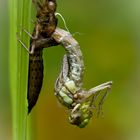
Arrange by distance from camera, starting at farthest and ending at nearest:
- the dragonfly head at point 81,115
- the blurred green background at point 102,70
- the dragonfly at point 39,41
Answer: the blurred green background at point 102,70 < the dragonfly head at point 81,115 < the dragonfly at point 39,41

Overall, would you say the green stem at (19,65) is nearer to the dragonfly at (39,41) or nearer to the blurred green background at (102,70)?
the dragonfly at (39,41)

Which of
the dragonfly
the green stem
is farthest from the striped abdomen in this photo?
the green stem

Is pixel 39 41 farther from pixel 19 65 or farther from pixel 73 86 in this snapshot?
pixel 19 65

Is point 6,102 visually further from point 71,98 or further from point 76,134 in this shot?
point 76,134

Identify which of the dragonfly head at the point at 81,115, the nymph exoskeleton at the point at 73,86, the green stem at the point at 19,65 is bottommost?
the dragonfly head at the point at 81,115

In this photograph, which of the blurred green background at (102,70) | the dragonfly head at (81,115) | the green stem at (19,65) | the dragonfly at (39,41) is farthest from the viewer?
the blurred green background at (102,70)

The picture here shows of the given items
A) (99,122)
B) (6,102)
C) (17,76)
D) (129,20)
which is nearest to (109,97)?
(99,122)

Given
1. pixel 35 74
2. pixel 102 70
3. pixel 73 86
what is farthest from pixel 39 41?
pixel 102 70

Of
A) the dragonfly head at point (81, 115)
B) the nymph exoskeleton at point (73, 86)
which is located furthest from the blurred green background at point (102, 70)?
the dragonfly head at point (81, 115)
